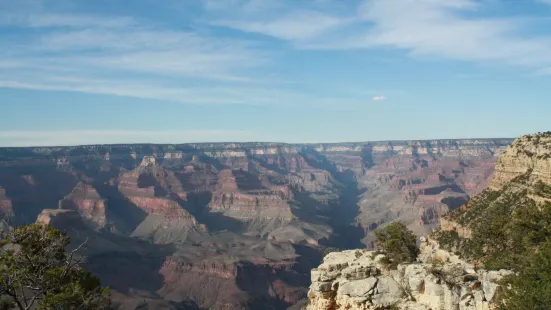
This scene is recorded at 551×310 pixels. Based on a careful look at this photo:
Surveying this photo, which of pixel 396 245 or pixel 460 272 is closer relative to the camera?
pixel 460 272

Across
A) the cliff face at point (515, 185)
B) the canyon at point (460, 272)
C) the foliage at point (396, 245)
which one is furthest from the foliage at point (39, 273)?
the cliff face at point (515, 185)

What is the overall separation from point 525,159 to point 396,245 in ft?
84.9

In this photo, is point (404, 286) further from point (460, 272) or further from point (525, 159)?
point (525, 159)

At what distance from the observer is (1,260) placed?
2177cm

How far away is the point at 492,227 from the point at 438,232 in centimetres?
1633

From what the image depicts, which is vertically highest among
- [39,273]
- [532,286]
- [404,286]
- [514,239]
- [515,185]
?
[515,185]

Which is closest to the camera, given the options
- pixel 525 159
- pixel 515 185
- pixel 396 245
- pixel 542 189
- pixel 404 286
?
pixel 404 286

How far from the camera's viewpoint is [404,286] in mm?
28453

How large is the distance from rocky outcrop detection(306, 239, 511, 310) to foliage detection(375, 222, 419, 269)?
4.62ft

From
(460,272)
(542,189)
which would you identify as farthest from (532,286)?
(542,189)

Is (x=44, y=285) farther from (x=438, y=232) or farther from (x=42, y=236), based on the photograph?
(x=438, y=232)

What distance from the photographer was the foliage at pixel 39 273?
70.4ft

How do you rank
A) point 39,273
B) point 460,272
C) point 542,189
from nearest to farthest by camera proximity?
point 39,273
point 460,272
point 542,189

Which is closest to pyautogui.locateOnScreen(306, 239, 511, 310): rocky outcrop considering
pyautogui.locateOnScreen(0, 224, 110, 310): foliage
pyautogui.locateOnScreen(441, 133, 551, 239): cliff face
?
pyautogui.locateOnScreen(0, 224, 110, 310): foliage
